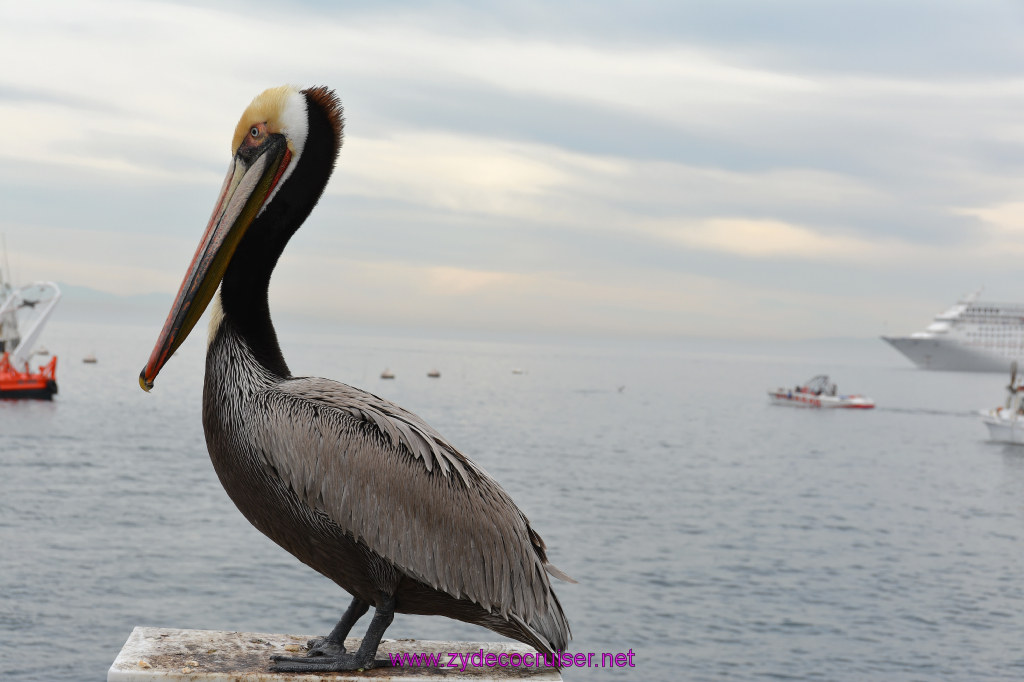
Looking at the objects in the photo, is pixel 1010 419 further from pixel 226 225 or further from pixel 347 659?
pixel 226 225

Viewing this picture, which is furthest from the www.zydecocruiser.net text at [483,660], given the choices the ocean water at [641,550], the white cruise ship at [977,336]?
the white cruise ship at [977,336]

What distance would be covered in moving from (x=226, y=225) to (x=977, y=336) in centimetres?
17260

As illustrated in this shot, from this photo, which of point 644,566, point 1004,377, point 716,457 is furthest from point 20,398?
point 1004,377

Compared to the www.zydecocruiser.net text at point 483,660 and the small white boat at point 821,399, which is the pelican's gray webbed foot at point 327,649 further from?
the small white boat at point 821,399

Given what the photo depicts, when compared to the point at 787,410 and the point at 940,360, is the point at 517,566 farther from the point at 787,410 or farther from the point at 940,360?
the point at 940,360

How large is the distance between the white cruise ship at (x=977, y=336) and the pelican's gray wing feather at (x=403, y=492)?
166 m

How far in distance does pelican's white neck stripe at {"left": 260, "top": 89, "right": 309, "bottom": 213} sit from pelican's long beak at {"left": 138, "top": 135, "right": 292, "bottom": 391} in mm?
19

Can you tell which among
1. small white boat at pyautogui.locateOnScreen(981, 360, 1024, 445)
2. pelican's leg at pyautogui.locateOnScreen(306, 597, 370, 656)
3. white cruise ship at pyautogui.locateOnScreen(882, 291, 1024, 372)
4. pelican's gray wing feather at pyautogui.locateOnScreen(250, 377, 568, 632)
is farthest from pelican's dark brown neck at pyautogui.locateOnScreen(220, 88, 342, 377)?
white cruise ship at pyautogui.locateOnScreen(882, 291, 1024, 372)

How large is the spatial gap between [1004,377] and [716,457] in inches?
6241

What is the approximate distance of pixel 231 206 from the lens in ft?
13.6

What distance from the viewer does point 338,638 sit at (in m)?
4.04

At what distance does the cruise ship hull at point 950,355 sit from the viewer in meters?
163

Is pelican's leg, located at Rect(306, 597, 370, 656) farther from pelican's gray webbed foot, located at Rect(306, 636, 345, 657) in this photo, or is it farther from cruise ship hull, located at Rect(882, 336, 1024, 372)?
cruise ship hull, located at Rect(882, 336, 1024, 372)

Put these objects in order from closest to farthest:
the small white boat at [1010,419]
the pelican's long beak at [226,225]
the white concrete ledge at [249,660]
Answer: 1. the white concrete ledge at [249,660]
2. the pelican's long beak at [226,225]
3. the small white boat at [1010,419]
